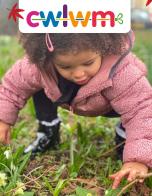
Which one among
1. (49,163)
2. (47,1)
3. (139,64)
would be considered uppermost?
(47,1)

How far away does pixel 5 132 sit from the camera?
7.43 feet

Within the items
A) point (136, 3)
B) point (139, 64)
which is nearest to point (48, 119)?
point (139, 64)

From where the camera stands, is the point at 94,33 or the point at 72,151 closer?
the point at 94,33

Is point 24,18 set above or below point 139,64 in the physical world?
above

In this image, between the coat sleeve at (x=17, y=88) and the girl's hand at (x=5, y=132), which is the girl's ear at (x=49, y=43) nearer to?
the coat sleeve at (x=17, y=88)

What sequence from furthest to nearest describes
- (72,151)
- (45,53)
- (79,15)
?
(72,151), (45,53), (79,15)

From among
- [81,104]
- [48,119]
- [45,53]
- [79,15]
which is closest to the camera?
[79,15]

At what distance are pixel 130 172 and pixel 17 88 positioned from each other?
0.70 metres

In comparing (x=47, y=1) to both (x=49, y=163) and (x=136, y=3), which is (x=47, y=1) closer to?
(x=49, y=163)

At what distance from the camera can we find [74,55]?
1887mm

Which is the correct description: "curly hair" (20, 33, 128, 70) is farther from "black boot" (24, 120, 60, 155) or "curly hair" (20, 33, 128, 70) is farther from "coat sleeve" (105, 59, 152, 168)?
"black boot" (24, 120, 60, 155)

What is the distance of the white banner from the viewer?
1776 millimetres

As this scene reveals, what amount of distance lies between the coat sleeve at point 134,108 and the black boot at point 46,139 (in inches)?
22.8

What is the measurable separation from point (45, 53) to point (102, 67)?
23cm
